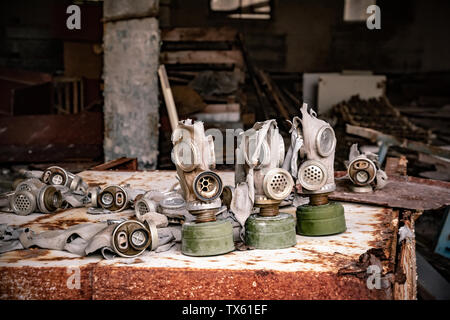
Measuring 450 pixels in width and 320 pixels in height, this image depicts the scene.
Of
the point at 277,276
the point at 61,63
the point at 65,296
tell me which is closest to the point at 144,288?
the point at 65,296

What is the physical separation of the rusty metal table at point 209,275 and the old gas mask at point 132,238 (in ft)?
0.12

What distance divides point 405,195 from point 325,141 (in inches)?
34.8

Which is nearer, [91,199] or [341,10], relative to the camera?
[91,199]

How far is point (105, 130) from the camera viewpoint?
5375 mm

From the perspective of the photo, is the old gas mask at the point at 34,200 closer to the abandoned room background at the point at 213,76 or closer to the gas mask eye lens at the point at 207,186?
the gas mask eye lens at the point at 207,186

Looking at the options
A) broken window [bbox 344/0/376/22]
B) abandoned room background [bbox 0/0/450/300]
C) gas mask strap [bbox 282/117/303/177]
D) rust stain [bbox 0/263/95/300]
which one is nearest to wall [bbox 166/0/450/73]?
abandoned room background [bbox 0/0/450/300]

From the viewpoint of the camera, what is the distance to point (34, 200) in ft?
8.06

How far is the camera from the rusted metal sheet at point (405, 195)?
260cm

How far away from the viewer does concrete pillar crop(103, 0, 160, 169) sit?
5164mm

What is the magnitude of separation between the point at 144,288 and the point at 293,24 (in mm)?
10698

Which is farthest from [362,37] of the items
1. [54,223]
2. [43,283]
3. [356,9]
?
[43,283]

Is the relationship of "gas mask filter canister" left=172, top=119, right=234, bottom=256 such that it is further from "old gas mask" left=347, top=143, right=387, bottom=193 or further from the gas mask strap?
"old gas mask" left=347, top=143, right=387, bottom=193

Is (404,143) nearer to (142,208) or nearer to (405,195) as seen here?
(405,195)
